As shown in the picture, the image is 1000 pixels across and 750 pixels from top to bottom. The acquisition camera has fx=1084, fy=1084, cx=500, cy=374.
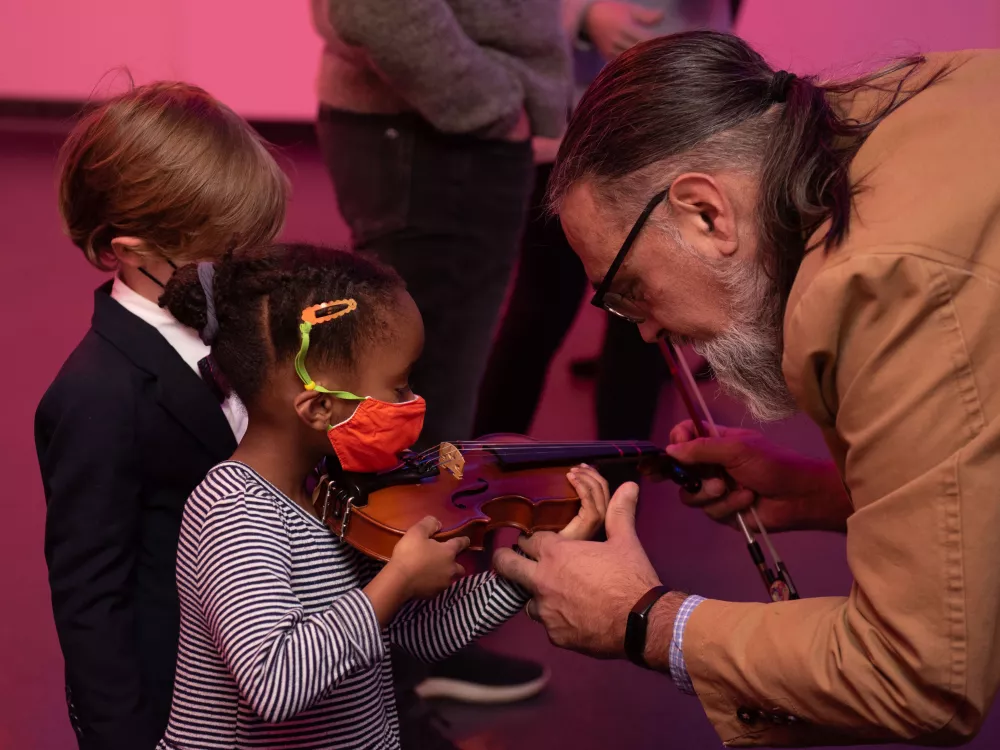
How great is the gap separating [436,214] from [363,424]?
33.4 inches

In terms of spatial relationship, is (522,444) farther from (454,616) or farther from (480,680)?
(480,680)

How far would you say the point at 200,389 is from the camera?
5.24 ft

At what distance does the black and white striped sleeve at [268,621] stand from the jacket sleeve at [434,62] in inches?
39.2

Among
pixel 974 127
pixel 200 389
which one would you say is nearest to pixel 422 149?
pixel 200 389

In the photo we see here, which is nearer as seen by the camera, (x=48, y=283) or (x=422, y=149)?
(x=422, y=149)

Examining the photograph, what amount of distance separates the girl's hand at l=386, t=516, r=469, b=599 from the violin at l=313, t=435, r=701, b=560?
0.02 metres

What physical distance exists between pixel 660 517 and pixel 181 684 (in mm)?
2058

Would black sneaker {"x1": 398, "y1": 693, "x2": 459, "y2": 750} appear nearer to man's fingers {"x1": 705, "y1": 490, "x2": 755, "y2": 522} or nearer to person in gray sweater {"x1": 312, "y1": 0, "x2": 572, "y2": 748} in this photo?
person in gray sweater {"x1": 312, "y1": 0, "x2": 572, "y2": 748}

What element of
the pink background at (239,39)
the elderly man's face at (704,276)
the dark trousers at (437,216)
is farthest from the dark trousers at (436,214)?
the pink background at (239,39)

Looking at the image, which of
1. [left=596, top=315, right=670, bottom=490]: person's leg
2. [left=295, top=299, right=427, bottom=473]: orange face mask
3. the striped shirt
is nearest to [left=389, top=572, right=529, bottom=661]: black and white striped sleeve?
the striped shirt

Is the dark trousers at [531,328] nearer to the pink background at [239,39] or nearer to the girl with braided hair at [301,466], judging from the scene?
the girl with braided hair at [301,466]

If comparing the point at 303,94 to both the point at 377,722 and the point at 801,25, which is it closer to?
the point at 801,25

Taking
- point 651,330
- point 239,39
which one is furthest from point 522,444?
point 239,39

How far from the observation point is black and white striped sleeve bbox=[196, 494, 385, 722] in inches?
48.4
